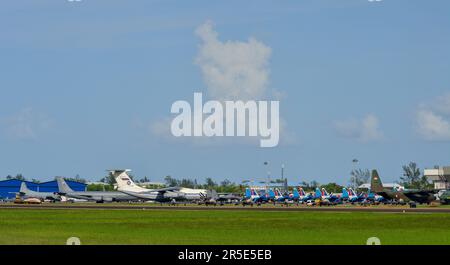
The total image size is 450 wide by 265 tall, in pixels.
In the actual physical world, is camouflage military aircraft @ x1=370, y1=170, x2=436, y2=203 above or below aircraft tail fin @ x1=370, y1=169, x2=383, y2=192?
below

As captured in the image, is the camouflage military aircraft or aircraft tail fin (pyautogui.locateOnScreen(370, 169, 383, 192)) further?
aircraft tail fin (pyautogui.locateOnScreen(370, 169, 383, 192))

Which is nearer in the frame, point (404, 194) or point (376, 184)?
point (404, 194)

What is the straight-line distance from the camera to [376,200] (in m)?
190

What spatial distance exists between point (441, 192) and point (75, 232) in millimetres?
140642

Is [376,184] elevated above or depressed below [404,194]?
above

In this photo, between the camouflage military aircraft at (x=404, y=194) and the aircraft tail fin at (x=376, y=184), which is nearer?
the camouflage military aircraft at (x=404, y=194)

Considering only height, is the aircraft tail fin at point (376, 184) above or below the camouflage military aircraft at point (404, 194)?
above

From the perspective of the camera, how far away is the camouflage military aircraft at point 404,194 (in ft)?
564

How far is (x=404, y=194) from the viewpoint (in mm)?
177875

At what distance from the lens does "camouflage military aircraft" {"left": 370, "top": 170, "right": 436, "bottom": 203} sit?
564 feet
